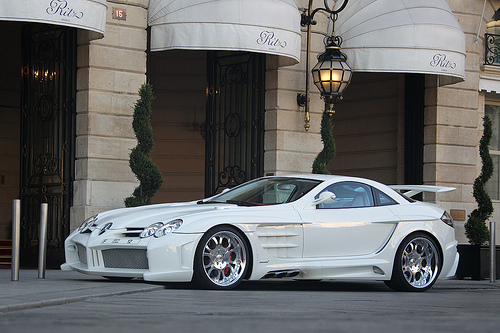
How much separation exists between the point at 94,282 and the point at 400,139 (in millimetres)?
11486

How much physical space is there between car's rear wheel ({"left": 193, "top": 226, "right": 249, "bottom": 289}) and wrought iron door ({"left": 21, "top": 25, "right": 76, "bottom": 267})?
19.6 feet

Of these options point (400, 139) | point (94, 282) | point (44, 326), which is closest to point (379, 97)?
point (400, 139)

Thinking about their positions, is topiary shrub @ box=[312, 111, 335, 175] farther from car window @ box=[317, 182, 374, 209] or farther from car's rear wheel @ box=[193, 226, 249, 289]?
car's rear wheel @ box=[193, 226, 249, 289]

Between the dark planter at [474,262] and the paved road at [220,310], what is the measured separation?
508 centimetres

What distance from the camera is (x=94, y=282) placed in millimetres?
9734

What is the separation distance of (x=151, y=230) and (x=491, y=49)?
1235 centimetres

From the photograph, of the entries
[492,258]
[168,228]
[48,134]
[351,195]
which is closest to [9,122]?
[48,134]

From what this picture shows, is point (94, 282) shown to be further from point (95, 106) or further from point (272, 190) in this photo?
point (95, 106)

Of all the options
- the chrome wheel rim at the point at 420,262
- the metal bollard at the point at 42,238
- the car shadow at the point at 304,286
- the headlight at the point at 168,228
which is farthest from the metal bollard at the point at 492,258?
the metal bollard at the point at 42,238

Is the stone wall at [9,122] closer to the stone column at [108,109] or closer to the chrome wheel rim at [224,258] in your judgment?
the stone column at [108,109]

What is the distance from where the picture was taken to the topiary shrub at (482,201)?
15.5 m

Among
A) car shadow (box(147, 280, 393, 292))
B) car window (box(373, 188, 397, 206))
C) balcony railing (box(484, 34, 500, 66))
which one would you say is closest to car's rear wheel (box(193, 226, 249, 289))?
car shadow (box(147, 280, 393, 292))

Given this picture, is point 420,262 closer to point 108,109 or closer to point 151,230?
point 151,230

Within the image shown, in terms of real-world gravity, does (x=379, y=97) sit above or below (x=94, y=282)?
above
